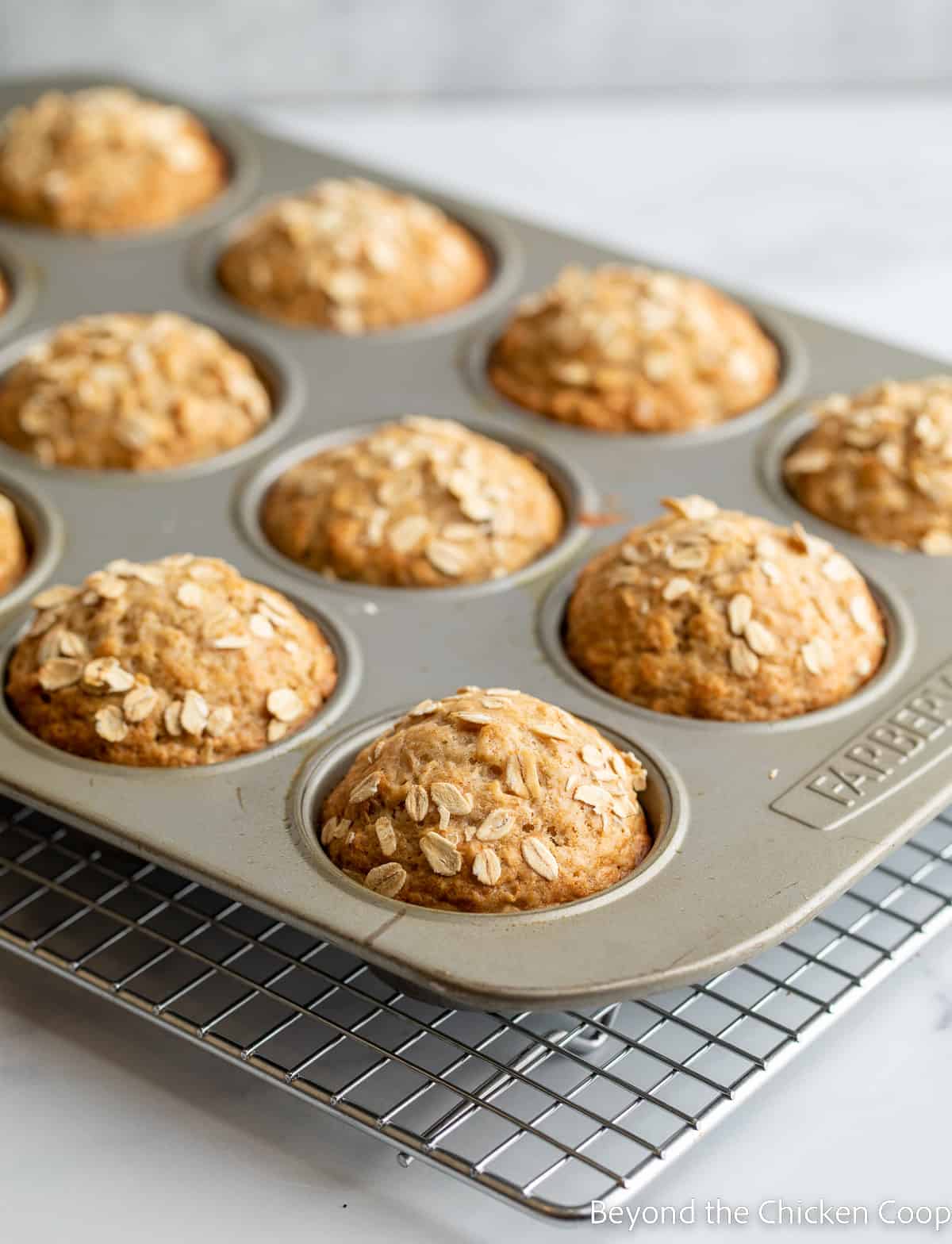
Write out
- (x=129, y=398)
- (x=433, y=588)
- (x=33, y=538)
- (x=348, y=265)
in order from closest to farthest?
(x=433, y=588) → (x=33, y=538) → (x=129, y=398) → (x=348, y=265)

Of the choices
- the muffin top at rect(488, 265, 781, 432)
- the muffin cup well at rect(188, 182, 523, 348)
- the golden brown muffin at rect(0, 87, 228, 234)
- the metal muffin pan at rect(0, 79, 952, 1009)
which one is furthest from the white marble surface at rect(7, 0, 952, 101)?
the muffin top at rect(488, 265, 781, 432)

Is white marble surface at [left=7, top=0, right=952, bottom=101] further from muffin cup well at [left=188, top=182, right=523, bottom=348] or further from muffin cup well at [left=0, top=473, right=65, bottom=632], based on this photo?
muffin cup well at [left=0, top=473, right=65, bottom=632]

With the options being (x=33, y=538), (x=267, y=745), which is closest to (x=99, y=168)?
(x=33, y=538)

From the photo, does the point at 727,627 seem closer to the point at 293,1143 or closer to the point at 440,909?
the point at 440,909

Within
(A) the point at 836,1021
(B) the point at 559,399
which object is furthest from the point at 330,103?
(A) the point at 836,1021

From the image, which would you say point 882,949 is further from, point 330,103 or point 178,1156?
point 330,103

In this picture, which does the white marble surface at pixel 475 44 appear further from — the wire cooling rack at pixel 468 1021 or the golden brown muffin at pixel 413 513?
the wire cooling rack at pixel 468 1021
